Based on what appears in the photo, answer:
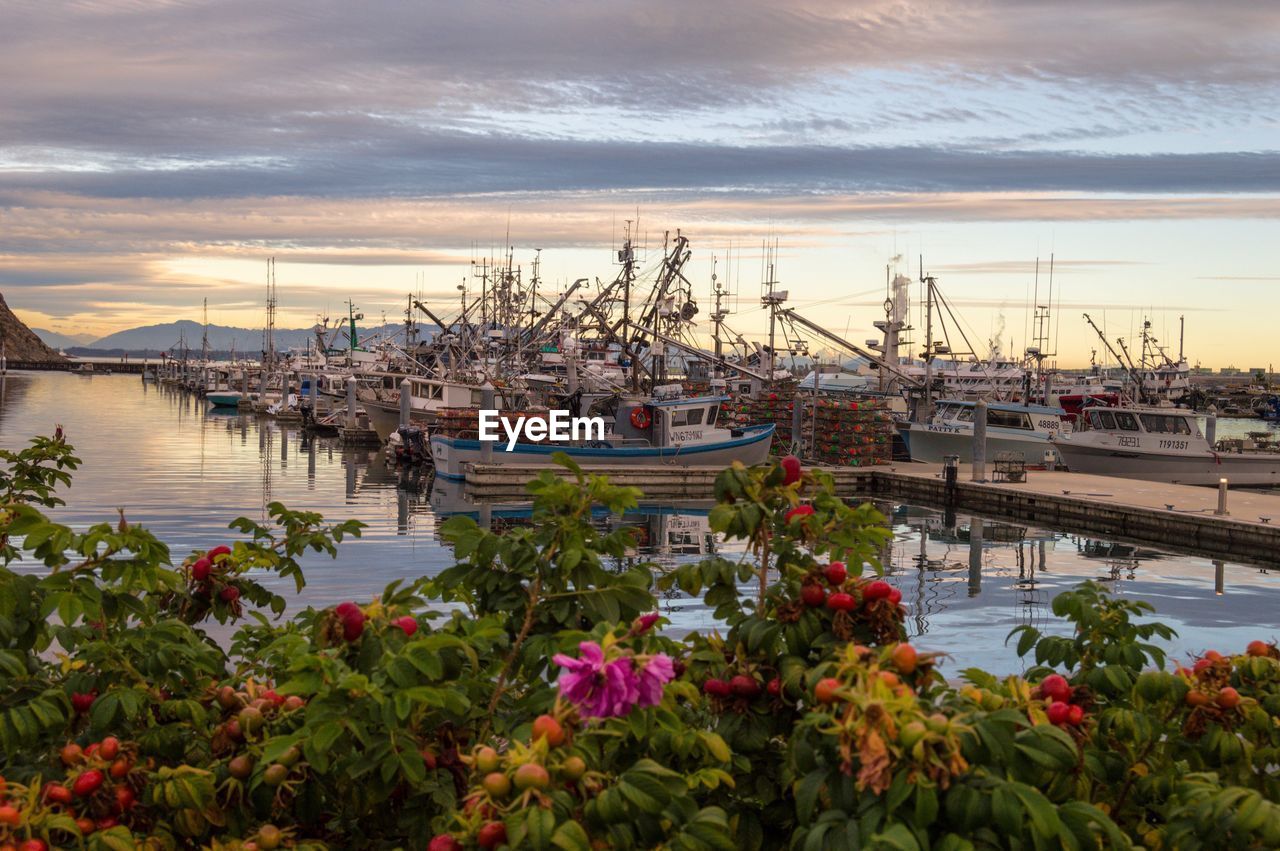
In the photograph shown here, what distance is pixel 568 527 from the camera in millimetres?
4484

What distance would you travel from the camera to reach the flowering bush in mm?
3014

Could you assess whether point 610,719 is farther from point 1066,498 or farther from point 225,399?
point 225,399

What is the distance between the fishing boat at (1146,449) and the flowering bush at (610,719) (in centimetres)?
4508

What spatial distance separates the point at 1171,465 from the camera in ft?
153

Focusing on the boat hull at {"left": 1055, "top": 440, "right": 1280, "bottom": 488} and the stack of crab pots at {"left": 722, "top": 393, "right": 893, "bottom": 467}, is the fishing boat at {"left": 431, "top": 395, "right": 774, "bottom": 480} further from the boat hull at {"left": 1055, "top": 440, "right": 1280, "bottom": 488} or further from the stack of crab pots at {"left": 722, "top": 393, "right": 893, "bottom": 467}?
the boat hull at {"left": 1055, "top": 440, "right": 1280, "bottom": 488}

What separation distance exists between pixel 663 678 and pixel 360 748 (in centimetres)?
133

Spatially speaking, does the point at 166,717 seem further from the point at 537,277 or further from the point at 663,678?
the point at 537,277

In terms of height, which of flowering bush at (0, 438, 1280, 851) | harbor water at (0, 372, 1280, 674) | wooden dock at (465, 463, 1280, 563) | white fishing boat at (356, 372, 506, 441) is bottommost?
harbor water at (0, 372, 1280, 674)

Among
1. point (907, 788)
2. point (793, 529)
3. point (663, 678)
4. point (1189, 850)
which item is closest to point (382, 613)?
point (663, 678)

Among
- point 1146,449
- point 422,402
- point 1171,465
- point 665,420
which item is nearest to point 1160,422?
point 1146,449

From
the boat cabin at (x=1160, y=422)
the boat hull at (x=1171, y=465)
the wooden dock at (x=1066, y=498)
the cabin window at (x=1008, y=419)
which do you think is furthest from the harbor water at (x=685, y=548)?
the cabin window at (x=1008, y=419)

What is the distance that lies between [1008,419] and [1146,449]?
6913mm

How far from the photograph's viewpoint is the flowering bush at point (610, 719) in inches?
119

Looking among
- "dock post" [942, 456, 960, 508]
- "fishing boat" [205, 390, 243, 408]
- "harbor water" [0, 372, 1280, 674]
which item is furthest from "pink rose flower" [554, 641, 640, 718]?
"fishing boat" [205, 390, 243, 408]
